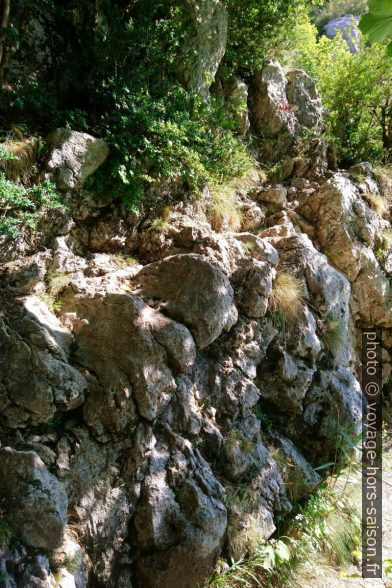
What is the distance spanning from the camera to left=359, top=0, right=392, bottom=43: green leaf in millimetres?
1204

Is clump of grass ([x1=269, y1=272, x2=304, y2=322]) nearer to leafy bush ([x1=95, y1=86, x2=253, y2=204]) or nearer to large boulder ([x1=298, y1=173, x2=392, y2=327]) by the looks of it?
large boulder ([x1=298, y1=173, x2=392, y2=327])

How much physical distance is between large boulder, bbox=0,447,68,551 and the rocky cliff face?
0.01 m

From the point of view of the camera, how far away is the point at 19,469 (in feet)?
9.88

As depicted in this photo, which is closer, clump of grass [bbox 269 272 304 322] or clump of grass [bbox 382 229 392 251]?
clump of grass [bbox 269 272 304 322]

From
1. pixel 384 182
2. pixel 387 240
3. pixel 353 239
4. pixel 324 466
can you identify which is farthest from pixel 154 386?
pixel 384 182

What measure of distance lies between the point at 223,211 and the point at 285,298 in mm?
1696

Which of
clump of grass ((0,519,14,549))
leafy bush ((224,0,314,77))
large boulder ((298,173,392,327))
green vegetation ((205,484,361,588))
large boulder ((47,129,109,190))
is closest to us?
clump of grass ((0,519,14,549))

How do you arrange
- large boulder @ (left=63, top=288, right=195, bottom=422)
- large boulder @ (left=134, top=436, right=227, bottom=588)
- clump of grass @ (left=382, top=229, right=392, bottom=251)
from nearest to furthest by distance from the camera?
large boulder @ (left=134, top=436, right=227, bottom=588), large boulder @ (left=63, top=288, right=195, bottom=422), clump of grass @ (left=382, top=229, right=392, bottom=251)

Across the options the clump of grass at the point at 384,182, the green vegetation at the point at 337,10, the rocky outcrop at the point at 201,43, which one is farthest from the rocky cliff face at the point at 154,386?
the green vegetation at the point at 337,10

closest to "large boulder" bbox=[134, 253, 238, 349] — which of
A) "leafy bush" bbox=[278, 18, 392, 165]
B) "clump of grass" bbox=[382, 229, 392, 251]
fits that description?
"clump of grass" bbox=[382, 229, 392, 251]

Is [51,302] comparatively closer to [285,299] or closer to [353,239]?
[285,299]

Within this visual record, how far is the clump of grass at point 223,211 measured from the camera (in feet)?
19.1

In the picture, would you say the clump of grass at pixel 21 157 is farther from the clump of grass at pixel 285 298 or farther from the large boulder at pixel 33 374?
the clump of grass at pixel 285 298

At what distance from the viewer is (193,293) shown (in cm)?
410
